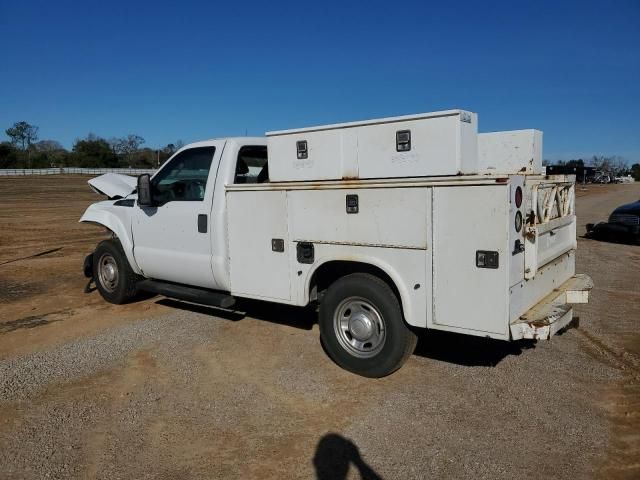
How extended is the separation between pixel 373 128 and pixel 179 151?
109 inches

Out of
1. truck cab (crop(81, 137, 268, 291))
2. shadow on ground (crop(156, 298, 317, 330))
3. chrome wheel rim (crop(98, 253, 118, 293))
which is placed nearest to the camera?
truck cab (crop(81, 137, 268, 291))

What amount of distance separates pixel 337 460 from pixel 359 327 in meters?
1.43

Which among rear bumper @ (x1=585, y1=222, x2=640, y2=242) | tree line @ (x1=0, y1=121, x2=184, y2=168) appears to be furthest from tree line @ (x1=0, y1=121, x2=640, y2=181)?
rear bumper @ (x1=585, y1=222, x2=640, y2=242)

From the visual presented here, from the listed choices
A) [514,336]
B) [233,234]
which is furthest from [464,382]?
[233,234]

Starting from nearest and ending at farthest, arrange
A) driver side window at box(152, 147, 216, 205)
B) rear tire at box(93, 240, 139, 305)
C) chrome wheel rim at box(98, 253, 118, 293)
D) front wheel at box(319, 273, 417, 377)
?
front wheel at box(319, 273, 417, 377), driver side window at box(152, 147, 216, 205), rear tire at box(93, 240, 139, 305), chrome wheel rim at box(98, 253, 118, 293)

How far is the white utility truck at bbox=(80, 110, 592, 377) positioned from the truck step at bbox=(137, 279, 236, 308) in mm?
22

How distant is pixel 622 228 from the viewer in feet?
45.1

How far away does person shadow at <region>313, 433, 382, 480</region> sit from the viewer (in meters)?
3.44

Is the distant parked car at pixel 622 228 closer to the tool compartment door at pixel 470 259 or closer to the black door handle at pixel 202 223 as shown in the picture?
the tool compartment door at pixel 470 259

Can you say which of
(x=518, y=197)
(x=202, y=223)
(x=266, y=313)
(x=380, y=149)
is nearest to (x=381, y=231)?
(x=380, y=149)

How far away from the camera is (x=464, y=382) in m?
4.82

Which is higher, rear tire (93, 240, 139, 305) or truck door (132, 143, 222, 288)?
truck door (132, 143, 222, 288)

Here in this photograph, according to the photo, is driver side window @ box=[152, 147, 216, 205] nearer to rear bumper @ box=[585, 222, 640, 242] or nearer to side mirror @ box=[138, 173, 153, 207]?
side mirror @ box=[138, 173, 153, 207]

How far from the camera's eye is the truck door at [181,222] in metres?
5.98
